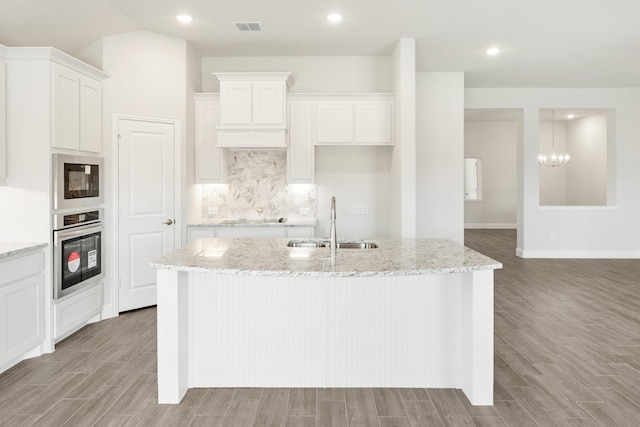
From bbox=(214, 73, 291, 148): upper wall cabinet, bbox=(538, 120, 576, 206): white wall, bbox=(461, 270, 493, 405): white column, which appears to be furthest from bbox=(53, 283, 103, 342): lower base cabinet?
bbox=(538, 120, 576, 206): white wall

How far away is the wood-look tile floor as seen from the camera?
A: 8.84 ft

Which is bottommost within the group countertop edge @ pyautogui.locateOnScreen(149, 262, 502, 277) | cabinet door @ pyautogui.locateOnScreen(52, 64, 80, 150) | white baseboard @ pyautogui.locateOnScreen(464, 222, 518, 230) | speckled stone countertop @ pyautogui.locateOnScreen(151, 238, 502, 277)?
white baseboard @ pyautogui.locateOnScreen(464, 222, 518, 230)

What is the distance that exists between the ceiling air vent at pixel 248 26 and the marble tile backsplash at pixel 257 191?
1.55m

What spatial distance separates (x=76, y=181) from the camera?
4.18 m

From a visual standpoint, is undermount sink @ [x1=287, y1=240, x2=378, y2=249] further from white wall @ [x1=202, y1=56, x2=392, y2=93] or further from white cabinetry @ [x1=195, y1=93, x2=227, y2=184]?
white wall @ [x1=202, y1=56, x2=392, y2=93]

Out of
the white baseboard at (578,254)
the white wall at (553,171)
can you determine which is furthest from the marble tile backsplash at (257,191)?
the white wall at (553,171)

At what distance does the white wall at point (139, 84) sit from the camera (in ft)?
15.6

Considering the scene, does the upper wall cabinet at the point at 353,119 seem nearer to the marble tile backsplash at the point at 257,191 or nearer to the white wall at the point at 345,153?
the white wall at the point at 345,153

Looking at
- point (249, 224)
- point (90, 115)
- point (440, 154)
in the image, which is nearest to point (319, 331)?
point (249, 224)

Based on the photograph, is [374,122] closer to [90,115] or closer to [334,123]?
[334,123]

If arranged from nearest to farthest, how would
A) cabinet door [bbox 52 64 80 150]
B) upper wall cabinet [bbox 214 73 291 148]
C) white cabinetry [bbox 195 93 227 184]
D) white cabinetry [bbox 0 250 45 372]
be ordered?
white cabinetry [bbox 0 250 45 372]
cabinet door [bbox 52 64 80 150]
upper wall cabinet [bbox 214 73 291 148]
white cabinetry [bbox 195 93 227 184]

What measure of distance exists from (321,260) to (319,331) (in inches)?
20.0

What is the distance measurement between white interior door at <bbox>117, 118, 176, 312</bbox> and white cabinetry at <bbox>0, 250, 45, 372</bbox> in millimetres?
1171

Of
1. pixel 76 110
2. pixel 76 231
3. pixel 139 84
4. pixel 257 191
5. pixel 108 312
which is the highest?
pixel 139 84
